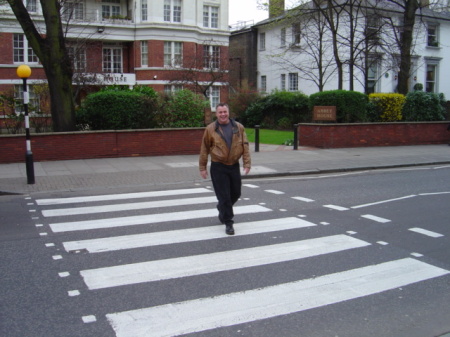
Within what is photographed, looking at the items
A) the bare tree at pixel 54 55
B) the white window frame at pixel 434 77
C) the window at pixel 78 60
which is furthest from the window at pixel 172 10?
the bare tree at pixel 54 55

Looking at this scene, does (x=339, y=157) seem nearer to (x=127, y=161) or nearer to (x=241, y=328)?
(x=127, y=161)

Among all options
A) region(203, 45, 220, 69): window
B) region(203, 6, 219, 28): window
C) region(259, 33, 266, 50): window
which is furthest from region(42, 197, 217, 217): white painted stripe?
region(259, 33, 266, 50): window

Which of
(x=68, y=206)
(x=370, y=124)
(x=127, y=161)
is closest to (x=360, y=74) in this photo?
(x=370, y=124)

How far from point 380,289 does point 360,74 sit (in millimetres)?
33949

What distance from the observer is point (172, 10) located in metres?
38.3

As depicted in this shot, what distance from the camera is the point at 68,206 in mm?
9727

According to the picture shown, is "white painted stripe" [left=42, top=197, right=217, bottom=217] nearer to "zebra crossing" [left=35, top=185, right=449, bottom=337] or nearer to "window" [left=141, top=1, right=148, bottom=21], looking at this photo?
"zebra crossing" [left=35, top=185, right=449, bottom=337]

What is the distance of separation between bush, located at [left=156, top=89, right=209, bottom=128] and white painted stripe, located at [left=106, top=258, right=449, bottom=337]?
13.3m

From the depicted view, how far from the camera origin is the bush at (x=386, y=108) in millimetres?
23031

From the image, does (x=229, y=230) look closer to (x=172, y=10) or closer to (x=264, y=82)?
(x=172, y=10)

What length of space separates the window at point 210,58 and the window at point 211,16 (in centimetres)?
209

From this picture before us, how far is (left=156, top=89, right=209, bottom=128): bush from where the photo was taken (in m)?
18.5

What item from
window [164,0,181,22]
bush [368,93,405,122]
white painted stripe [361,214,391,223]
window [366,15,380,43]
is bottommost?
white painted stripe [361,214,391,223]

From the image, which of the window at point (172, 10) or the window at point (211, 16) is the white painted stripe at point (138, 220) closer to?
the window at point (172, 10)
